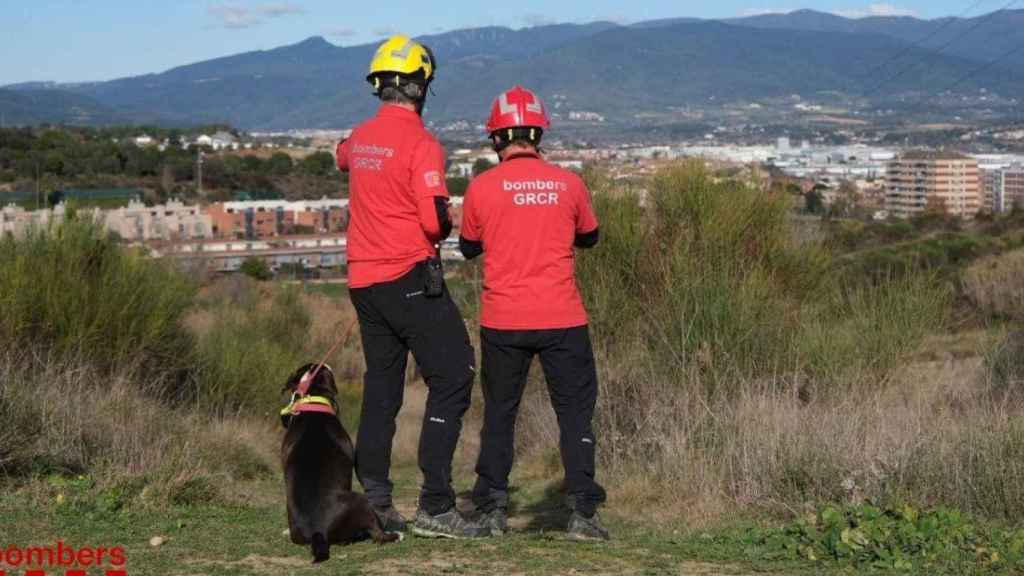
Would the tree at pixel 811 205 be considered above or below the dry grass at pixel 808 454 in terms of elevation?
above

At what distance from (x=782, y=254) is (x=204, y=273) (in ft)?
44.2

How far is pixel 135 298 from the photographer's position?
15.2 m

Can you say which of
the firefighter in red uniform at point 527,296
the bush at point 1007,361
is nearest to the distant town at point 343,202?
the bush at point 1007,361

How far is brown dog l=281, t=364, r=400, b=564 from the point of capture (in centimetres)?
664

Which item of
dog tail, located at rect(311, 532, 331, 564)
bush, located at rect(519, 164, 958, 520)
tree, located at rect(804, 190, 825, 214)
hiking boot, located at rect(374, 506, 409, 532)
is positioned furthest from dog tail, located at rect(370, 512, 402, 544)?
tree, located at rect(804, 190, 825, 214)

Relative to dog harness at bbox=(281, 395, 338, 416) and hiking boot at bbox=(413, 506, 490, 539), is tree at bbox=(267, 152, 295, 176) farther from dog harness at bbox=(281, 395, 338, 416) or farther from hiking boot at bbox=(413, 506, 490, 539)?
hiking boot at bbox=(413, 506, 490, 539)

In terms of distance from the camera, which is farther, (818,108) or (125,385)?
(818,108)

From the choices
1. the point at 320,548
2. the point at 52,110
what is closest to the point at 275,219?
the point at 320,548

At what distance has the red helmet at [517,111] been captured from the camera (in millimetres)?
7164

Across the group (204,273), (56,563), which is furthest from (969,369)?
(204,273)

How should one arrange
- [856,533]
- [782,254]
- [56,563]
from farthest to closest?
[782,254], [856,533], [56,563]

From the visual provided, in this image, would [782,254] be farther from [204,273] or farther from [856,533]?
[204,273]

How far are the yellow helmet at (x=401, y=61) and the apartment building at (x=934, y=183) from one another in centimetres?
4920

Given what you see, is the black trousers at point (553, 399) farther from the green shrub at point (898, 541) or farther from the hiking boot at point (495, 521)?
the green shrub at point (898, 541)
